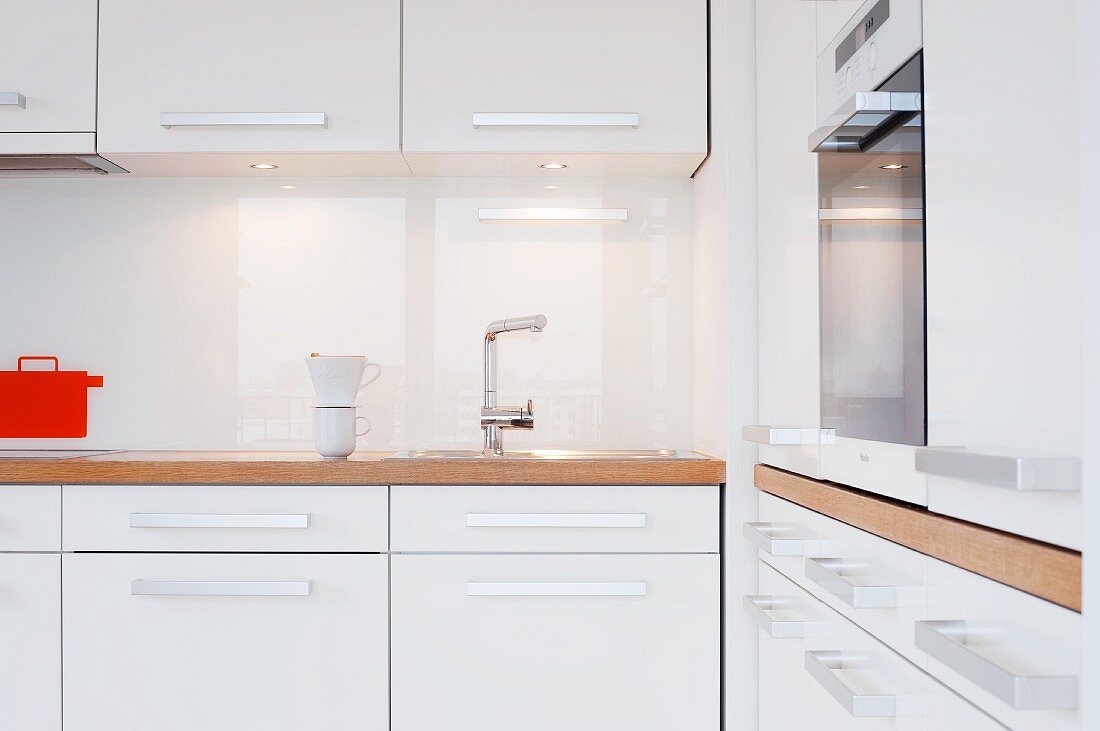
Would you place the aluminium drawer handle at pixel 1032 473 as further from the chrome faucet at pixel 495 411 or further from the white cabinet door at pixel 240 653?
the chrome faucet at pixel 495 411

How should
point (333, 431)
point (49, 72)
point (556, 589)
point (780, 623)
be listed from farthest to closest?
point (49, 72) < point (333, 431) < point (556, 589) < point (780, 623)

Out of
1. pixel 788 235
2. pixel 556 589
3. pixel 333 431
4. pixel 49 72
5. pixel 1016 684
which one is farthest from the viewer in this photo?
pixel 49 72

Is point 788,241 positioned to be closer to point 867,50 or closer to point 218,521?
point 867,50

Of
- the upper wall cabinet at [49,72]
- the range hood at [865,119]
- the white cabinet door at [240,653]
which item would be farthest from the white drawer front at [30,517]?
the range hood at [865,119]

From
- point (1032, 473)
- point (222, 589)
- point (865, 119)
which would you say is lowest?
point (222, 589)

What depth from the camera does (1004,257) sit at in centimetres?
92

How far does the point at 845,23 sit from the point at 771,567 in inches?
39.9

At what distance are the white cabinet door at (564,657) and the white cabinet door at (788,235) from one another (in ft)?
1.27

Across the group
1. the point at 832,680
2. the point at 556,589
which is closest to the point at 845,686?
the point at 832,680

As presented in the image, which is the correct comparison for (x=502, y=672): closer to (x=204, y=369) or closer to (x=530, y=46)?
(x=204, y=369)

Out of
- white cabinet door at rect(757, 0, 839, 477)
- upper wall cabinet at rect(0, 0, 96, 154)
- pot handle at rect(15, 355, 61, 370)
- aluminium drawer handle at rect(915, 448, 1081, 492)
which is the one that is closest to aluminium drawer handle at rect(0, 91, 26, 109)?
upper wall cabinet at rect(0, 0, 96, 154)

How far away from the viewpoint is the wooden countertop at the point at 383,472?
6.16 feet

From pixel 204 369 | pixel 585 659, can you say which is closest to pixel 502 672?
pixel 585 659

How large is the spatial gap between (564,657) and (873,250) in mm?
1069
